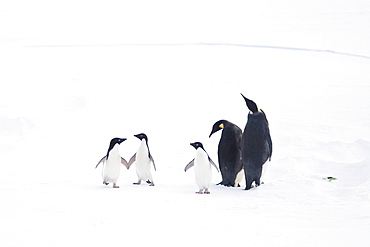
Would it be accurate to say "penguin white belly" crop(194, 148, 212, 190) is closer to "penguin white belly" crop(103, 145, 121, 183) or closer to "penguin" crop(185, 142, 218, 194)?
"penguin" crop(185, 142, 218, 194)

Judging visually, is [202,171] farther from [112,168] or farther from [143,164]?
[112,168]

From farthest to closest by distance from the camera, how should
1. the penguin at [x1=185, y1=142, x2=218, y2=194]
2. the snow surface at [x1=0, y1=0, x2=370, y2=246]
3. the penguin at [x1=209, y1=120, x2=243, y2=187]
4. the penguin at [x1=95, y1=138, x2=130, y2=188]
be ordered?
1. the penguin at [x1=209, y1=120, x2=243, y2=187]
2. the penguin at [x1=95, y1=138, x2=130, y2=188]
3. the penguin at [x1=185, y1=142, x2=218, y2=194]
4. the snow surface at [x1=0, y1=0, x2=370, y2=246]

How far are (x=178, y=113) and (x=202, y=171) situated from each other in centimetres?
403

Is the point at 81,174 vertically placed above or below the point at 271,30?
below

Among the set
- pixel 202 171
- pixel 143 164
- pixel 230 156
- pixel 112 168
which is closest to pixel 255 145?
pixel 230 156

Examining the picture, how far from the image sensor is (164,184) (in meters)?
5.76

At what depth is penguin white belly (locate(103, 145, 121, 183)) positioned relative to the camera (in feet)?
18.3

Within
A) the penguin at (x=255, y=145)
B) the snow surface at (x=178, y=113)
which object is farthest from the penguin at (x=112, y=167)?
the penguin at (x=255, y=145)

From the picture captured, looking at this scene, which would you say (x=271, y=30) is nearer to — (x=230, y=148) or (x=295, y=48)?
(x=295, y=48)

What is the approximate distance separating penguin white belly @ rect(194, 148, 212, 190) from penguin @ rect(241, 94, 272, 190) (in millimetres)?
386

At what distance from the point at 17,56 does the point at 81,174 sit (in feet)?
28.0

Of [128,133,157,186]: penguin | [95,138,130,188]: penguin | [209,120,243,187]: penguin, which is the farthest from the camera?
[209,120,243,187]: penguin

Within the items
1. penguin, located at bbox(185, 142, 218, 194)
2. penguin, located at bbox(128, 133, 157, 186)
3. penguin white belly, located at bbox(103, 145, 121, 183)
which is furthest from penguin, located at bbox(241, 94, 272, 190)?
penguin white belly, located at bbox(103, 145, 121, 183)

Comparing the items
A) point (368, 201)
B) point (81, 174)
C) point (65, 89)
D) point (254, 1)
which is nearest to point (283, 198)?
point (368, 201)
